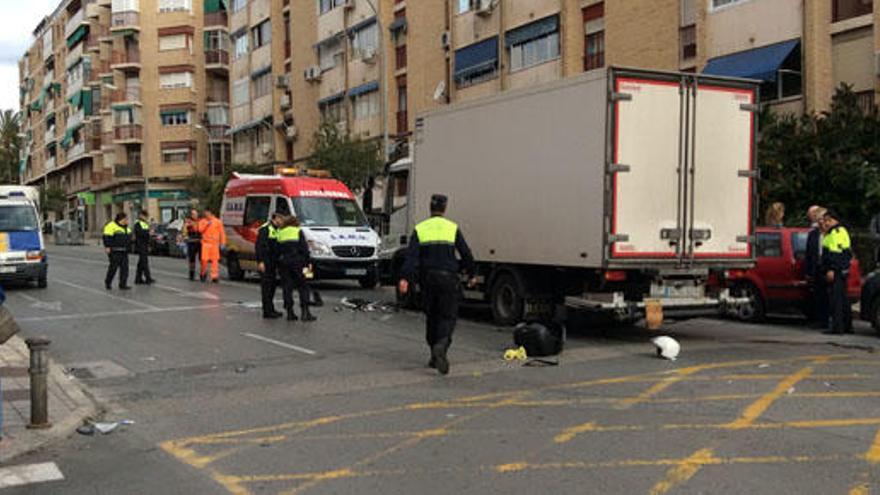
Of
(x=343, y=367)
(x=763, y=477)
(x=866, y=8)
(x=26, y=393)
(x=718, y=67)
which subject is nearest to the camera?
(x=763, y=477)

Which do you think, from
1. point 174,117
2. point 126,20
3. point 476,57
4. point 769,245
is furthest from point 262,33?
point 769,245

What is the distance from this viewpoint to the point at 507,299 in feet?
41.6

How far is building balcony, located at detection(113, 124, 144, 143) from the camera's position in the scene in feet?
223

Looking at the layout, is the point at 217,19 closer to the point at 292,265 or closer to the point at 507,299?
the point at 292,265

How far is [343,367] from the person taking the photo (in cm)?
943

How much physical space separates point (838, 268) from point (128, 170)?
63.5 metres

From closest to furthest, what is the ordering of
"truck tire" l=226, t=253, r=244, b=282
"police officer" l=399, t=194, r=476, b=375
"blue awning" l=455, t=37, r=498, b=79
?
"police officer" l=399, t=194, r=476, b=375, "truck tire" l=226, t=253, r=244, b=282, "blue awning" l=455, t=37, r=498, b=79

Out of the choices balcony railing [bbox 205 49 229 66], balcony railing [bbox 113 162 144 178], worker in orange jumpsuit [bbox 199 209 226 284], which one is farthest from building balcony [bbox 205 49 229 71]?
worker in orange jumpsuit [bbox 199 209 226 284]

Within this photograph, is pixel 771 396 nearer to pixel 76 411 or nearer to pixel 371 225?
pixel 76 411

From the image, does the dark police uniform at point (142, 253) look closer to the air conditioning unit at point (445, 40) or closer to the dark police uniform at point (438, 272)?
the dark police uniform at point (438, 272)

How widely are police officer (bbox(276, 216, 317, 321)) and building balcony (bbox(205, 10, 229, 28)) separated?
54566 mm

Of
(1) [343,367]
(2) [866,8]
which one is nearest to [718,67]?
(2) [866,8]

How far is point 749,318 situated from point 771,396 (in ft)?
21.0

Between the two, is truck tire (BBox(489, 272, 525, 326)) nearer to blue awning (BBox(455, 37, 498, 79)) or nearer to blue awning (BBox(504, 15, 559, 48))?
blue awning (BBox(504, 15, 559, 48))
